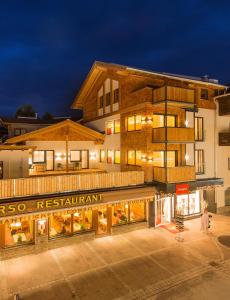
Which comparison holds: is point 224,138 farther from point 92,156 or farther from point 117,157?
point 92,156

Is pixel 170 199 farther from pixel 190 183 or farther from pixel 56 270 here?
pixel 56 270

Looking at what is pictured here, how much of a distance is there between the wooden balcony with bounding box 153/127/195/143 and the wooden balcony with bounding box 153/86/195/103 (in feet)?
7.61

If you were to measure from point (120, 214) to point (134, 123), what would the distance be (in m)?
7.88

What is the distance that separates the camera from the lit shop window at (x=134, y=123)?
2020cm

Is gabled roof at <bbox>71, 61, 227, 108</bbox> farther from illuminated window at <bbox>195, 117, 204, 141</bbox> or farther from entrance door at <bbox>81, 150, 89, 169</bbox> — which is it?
entrance door at <bbox>81, 150, 89, 169</bbox>

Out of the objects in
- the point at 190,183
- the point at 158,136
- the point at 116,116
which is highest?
the point at 116,116

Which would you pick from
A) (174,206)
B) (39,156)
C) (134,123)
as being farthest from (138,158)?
(39,156)

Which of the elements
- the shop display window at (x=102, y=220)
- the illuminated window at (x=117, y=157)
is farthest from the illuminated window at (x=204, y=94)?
the shop display window at (x=102, y=220)

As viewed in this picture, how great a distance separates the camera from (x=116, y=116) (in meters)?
23.5

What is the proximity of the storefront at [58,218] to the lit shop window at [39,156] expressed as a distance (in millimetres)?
9663

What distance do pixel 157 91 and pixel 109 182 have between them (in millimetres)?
8116

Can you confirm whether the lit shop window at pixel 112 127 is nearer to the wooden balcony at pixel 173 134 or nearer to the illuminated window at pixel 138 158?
the illuminated window at pixel 138 158

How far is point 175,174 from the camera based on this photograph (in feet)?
62.2

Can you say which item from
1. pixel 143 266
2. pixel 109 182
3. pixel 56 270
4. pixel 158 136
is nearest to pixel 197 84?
pixel 158 136
